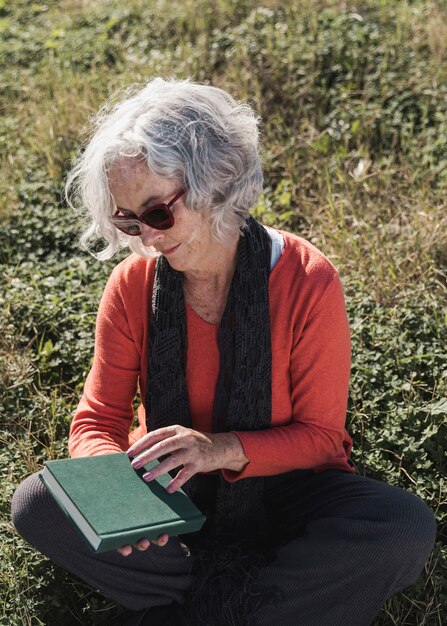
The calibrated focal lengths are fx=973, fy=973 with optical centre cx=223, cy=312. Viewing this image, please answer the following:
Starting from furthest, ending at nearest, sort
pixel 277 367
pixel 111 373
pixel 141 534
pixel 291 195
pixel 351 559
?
pixel 291 195
pixel 111 373
pixel 277 367
pixel 351 559
pixel 141 534

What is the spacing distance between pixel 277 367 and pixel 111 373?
0.55m

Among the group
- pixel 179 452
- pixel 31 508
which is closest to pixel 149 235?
pixel 179 452

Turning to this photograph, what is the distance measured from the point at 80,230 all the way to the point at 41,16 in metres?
3.36

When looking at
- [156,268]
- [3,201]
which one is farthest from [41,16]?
[156,268]

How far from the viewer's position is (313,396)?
2.98m

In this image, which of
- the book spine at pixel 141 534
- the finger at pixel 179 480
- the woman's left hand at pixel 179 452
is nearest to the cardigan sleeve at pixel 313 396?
the woman's left hand at pixel 179 452

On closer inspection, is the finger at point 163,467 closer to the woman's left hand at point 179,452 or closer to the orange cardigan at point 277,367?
the woman's left hand at point 179,452

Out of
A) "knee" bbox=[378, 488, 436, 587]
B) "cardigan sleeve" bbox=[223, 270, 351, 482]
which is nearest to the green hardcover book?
"cardigan sleeve" bbox=[223, 270, 351, 482]

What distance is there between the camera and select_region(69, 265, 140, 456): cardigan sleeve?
3143 mm

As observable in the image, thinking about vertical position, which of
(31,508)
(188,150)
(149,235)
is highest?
(188,150)

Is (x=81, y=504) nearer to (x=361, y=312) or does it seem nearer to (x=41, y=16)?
(x=361, y=312)

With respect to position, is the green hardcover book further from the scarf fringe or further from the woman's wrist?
the scarf fringe

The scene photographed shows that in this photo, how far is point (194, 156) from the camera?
2.76 metres

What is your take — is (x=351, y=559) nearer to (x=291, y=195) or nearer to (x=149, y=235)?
(x=149, y=235)
